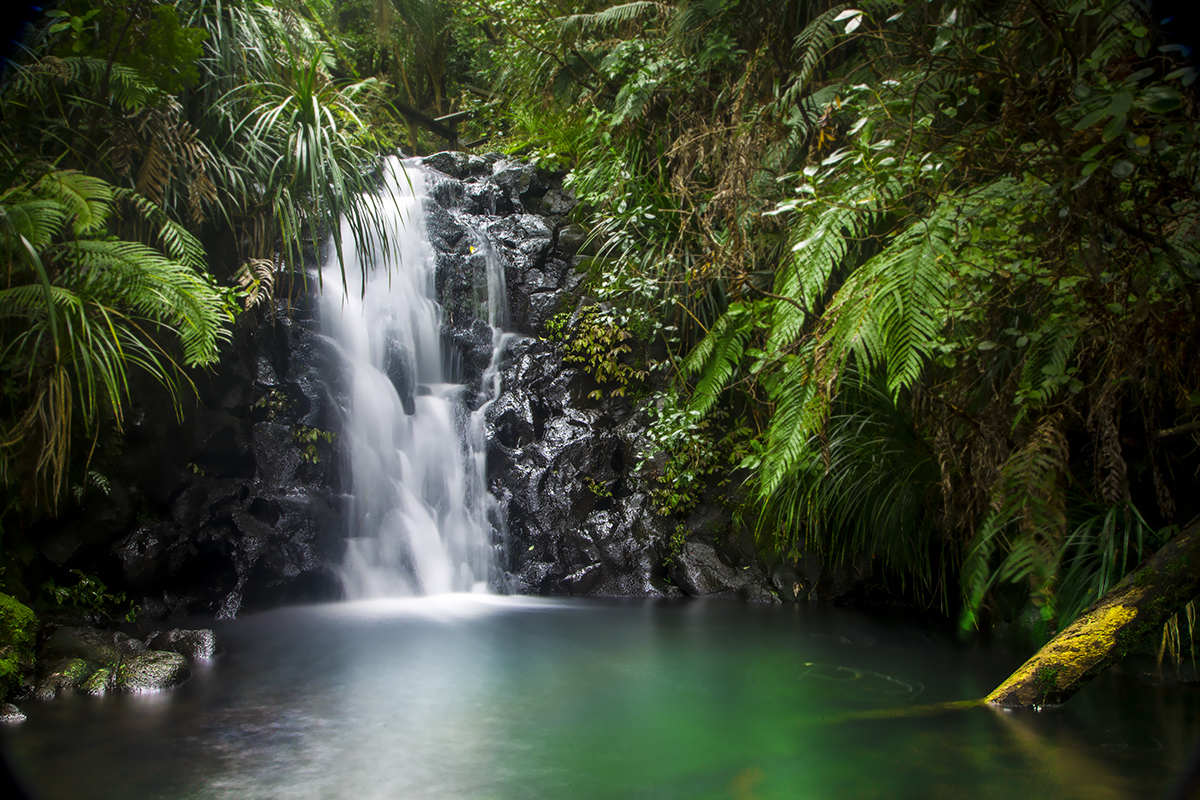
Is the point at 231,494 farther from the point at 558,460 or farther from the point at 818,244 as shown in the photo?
the point at 818,244

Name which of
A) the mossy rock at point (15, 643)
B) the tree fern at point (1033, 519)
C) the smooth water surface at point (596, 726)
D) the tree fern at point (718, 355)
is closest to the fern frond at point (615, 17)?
the tree fern at point (718, 355)

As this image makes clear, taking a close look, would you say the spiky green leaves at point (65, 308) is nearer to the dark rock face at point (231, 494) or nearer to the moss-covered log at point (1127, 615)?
the dark rock face at point (231, 494)

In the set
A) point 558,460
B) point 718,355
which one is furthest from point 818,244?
point 558,460

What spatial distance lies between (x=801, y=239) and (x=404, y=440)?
4115 mm

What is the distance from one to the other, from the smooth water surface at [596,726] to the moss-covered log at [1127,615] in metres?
0.29

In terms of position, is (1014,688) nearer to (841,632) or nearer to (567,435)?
(841,632)

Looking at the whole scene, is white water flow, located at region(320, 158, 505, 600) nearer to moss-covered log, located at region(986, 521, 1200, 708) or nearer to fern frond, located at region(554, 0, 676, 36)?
fern frond, located at region(554, 0, 676, 36)

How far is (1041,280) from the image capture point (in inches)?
101

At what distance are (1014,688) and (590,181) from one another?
5.46m

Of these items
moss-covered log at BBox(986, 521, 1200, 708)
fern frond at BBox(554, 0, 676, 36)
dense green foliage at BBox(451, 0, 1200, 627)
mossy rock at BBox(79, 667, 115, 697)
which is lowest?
mossy rock at BBox(79, 667, 115, 697)

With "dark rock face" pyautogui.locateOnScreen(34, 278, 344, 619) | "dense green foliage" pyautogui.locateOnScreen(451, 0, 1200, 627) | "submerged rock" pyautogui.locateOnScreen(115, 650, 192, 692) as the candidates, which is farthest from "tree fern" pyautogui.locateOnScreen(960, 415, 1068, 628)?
"dark rock face" pyautogui.locateOnScreen(34, 278, 344, 619)

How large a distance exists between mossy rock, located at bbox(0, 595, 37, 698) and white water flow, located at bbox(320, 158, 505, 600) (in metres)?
2.37

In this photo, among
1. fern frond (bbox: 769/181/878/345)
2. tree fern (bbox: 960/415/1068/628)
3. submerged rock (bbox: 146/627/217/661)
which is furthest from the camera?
submerged rock (bbox: 146/627/217/661)

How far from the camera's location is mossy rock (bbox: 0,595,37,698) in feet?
11.2
